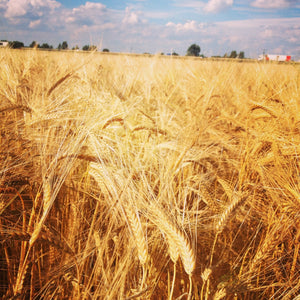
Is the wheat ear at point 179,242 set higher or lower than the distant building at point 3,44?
lower

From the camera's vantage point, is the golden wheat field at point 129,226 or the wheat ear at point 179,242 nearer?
the wheat ear at point 179,242

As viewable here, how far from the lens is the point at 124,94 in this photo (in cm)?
294

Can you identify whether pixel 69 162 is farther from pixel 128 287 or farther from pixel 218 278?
pixel 218 278

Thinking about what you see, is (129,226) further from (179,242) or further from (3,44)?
(3,44)

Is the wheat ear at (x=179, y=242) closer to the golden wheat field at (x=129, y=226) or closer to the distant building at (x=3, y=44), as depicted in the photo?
the golden wheat field at (x=129, y=226)

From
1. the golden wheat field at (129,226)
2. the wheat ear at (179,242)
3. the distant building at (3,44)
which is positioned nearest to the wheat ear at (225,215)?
the golden wheat field at (129,226)

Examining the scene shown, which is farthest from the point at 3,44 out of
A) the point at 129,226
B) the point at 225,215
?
the point at 225,215

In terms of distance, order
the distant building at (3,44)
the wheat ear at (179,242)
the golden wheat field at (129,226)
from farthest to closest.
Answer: the distant building at (3,44), the golden wheat field at (129,226), the wheat ear at (179,242)

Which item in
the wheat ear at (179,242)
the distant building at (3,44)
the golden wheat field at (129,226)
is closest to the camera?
the wheat ear at (179,242)

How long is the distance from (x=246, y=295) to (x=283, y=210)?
1.31 ft

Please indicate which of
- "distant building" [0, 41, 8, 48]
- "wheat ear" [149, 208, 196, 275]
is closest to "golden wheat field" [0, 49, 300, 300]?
"wheat ear" [149, 208, 196, 275]

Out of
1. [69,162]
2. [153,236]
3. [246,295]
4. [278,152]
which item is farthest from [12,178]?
[278,152]

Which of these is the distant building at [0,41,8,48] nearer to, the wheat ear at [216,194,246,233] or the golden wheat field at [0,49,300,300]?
the golden wheat field at [0,49,300,300]

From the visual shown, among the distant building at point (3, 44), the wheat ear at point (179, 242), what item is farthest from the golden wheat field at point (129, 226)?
the distant building at point (3, 44)
